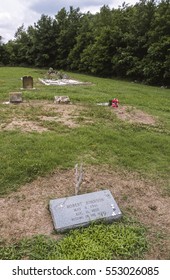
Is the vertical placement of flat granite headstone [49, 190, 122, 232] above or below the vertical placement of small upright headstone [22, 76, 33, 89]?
below

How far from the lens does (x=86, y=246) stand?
2797 millimetres

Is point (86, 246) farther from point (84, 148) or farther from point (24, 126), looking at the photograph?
Result: point (24, 126)

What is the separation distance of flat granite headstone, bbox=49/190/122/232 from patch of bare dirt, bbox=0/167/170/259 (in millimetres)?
124

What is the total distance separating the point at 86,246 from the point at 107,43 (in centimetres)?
2069

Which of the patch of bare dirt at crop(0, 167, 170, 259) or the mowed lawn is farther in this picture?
the patch of bare dirt at crop(0, 167, 170, 259)

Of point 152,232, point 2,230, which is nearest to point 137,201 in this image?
point 152,232

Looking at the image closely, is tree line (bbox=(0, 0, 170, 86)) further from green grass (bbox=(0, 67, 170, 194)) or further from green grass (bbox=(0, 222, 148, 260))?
green grass (bbox=(0, 222, 148, 260))

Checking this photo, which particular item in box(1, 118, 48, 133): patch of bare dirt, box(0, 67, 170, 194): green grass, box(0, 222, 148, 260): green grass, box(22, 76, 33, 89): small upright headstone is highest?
box(22, 76, 33, 89): small upright headstone

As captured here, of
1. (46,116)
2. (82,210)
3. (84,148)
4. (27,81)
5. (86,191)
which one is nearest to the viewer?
(82,210)

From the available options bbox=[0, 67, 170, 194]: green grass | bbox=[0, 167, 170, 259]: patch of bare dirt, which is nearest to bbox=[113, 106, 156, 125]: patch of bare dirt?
bbox=[0, 67, 170, 194]: green grass

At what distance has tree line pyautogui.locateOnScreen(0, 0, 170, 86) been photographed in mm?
17438

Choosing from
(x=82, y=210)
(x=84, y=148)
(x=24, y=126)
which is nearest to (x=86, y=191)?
(x=82, y=210)

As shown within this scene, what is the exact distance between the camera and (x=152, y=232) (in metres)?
3.13
